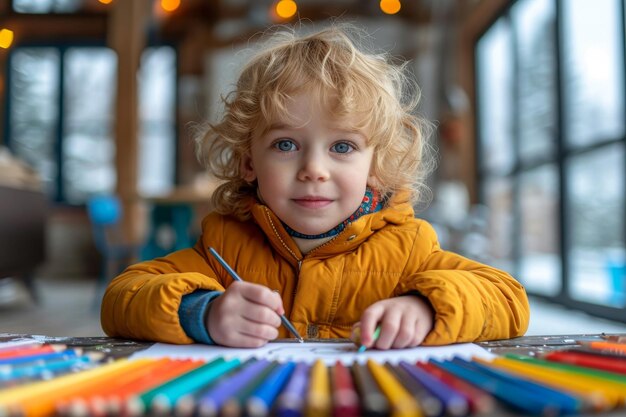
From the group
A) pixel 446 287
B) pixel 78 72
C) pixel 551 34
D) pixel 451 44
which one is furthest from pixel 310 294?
pixel 78 72

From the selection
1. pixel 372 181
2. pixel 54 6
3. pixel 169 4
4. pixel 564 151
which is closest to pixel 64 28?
pixel 54 6

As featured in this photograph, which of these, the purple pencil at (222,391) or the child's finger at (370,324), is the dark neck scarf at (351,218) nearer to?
the child's finger at (370,324)

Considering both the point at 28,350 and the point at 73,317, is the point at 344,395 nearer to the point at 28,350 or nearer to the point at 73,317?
the point at 28,350

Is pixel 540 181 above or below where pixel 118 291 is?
above

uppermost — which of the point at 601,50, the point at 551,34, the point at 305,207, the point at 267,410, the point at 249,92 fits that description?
the point at 551,34

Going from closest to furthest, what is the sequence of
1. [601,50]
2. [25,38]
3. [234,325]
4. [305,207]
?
[234,325]
[305,207]
[601,50]
[25,38]

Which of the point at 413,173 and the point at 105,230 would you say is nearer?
the point at 413,173

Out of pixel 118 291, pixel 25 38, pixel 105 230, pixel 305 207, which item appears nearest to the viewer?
pixel 118 291

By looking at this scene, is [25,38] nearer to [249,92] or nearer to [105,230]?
[105,230]

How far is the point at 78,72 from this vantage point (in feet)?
18.3

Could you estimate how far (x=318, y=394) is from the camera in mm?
366

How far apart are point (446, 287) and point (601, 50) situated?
2.65 m

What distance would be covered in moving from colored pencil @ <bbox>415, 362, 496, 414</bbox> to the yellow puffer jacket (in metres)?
0.20

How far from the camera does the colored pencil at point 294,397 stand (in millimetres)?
339
